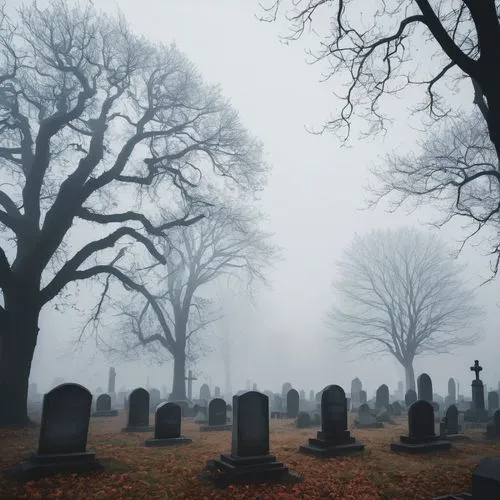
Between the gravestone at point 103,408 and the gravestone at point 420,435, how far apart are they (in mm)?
13941

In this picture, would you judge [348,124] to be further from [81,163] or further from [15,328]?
[15,328]

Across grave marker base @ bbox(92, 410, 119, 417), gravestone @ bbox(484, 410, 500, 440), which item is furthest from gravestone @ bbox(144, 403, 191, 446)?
grave marker base @ bbox(92, 410, 119, 417)

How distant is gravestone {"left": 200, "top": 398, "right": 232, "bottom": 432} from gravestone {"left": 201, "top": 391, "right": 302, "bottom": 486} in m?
6.16

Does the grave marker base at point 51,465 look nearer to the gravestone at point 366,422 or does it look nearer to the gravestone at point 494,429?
the gravestone at point 366,422

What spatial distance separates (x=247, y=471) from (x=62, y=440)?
3.44 meters

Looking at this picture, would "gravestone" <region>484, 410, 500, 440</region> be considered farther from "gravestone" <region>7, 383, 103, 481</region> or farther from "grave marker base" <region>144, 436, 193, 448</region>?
"gravestone" <region>7, 383, 103, 481</region>

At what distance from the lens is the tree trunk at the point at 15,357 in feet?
36.5

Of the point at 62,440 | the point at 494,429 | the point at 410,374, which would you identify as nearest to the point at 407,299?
the point at 410,374

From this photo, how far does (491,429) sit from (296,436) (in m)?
5.95

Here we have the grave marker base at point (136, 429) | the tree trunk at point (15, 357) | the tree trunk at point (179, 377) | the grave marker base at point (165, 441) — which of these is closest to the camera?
the grave marker base at point (165, 441)

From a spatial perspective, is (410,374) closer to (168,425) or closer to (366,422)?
(366,422)

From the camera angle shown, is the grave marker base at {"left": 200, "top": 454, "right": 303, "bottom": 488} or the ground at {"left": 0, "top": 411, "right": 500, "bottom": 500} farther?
the grave marker base at {"left": 200, "top": 454, "right": 303, "bottom": 488}

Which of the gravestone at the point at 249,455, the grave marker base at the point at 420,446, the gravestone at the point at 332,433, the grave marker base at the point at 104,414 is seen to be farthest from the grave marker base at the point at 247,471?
the grave marker base at the point at 104,414

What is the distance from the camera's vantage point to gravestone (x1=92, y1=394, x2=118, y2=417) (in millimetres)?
18094
